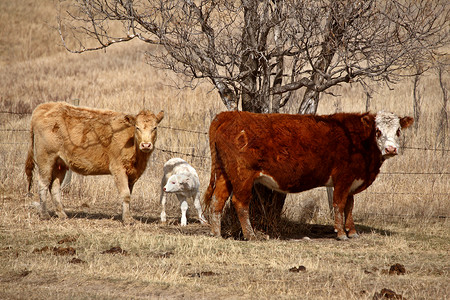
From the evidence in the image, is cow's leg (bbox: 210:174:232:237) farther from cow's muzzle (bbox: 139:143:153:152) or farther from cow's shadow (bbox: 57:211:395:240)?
cow's muzzle (bbox: 139:143:153:152)

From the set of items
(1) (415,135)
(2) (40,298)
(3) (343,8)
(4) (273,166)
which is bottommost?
(2) (40,298)

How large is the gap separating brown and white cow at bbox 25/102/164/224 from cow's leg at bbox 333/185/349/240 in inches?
125

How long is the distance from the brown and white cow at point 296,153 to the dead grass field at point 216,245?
2.15 ft

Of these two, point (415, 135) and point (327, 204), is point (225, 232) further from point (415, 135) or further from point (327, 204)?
point (415, 135)

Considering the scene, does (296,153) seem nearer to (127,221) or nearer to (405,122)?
(405,122)

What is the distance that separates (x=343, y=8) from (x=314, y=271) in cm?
398

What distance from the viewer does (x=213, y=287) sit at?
18.6 feet

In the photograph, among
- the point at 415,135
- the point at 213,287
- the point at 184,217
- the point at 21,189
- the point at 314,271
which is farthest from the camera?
the point at 415,135

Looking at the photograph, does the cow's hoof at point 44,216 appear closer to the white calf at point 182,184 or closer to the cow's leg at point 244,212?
the white calf at point 182,184

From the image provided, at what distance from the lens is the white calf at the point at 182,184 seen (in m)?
9.77

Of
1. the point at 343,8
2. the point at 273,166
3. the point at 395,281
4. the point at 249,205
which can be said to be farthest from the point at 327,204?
the point at 395,281

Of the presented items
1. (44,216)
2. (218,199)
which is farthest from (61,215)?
(218,199)

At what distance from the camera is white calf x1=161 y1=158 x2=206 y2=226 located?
9766 millimetres

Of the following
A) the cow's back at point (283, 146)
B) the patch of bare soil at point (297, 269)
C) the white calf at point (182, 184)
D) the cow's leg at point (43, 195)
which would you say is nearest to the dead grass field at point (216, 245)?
the patch of bare soil at point (297, 269)
